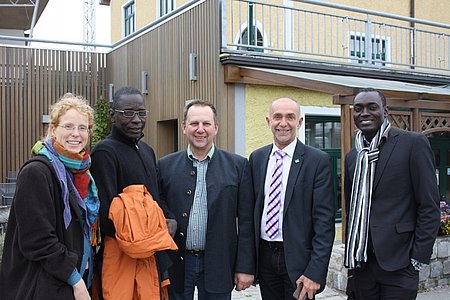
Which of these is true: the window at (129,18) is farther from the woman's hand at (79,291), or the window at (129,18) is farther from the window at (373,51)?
the woman's hand at (79,291)

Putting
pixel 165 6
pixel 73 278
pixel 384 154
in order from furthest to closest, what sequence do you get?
pixel 165 6, pixel 384 154, pixel 73 278

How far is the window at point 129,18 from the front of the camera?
18.5 m

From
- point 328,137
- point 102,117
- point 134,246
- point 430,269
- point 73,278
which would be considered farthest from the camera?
point 102,117

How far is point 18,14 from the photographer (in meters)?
17.3

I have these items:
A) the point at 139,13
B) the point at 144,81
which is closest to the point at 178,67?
the point at 144,81

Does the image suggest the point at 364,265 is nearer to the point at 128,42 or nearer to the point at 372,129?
the point at 372,129

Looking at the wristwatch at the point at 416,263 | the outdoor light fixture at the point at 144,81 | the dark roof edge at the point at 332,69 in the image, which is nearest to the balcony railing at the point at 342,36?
the dark roof edge at the point at 332,69

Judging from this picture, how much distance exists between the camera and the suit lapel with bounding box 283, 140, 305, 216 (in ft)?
11.4

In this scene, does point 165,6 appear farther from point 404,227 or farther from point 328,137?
point 404,227

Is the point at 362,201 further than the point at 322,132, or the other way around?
the point at 322,132

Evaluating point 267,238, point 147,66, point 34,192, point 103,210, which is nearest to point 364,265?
point 267,238

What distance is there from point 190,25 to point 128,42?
10.4 ft

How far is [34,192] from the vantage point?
8.84ft

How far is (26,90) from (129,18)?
23.6ft
